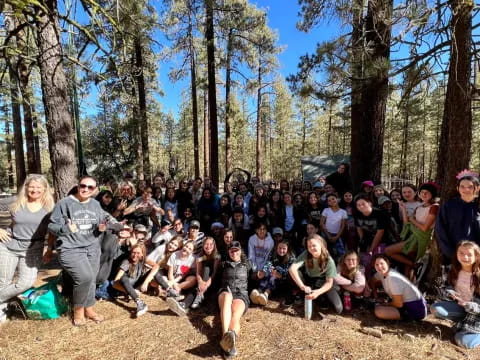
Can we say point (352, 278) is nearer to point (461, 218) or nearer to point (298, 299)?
point (298, 299)

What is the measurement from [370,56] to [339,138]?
32.1 metres

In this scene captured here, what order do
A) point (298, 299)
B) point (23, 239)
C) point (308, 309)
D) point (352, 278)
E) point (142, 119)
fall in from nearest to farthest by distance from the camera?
point (23, 239), point (308, 309), point (352, 278), point (298, 299), point (142, 119)

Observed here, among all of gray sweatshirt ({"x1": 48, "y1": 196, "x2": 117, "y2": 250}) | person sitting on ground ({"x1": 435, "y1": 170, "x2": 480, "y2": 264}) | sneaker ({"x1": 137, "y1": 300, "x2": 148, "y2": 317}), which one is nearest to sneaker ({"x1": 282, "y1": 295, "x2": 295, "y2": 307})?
sneaker ({"x1": 137, "y1": 300, "x2": 148, "y2": 317})

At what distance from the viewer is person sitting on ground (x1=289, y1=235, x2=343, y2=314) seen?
11.0 ft

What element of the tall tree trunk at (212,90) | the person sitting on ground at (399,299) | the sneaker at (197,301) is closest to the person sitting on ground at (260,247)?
the sneaker at (197,301)

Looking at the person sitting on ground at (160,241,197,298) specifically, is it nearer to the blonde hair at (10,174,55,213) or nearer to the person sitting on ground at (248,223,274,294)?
the person sitting on ground at (248,223,274,294)

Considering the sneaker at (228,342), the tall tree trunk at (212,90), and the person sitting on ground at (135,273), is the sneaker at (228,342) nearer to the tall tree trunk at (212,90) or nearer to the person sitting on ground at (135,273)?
the person sitting on ground at (135,273)

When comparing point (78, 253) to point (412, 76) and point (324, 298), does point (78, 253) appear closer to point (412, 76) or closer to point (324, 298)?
point (324, 298)

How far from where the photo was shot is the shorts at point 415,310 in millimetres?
3076

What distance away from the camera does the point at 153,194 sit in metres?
5.64

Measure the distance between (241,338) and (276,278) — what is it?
3.64 ft

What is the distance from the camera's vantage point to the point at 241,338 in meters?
2.90

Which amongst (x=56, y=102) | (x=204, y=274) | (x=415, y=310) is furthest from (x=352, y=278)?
(x=56, y=102)

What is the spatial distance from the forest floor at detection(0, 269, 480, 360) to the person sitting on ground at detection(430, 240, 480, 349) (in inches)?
7.0
